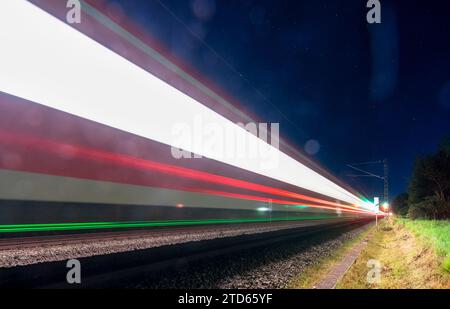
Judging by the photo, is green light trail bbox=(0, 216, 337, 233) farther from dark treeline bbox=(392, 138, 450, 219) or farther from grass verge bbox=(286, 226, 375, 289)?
dark treeline bbox=(392, 138, 450, 219)

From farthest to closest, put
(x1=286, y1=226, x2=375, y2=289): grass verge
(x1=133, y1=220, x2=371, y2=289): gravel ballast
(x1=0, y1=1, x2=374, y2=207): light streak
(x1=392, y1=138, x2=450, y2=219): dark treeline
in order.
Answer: (x1=392, y1=138, x2=450, y2=219): dark treeline, (x1=0, y1=1, x2=374, y2=207): light streak, (x1=286, y1=226, x2=375, y2=289): grass verge, (x1=133, y1=220, x2=371, y2=289): gravel ballast

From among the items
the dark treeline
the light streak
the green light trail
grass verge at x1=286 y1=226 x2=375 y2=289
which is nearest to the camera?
grass verge at x1=286 y1=226 x2=375 y2=289

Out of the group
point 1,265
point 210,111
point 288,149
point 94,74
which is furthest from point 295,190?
point 1,265

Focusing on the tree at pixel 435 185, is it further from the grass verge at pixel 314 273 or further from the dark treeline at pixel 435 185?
the grass verge at pixel 314 273

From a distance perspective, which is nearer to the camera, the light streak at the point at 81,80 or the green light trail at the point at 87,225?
the light streak at the point at 81,80

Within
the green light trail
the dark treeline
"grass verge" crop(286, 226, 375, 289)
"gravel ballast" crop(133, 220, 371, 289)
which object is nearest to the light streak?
the green light trail

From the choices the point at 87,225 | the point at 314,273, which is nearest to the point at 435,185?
the point at 314,273

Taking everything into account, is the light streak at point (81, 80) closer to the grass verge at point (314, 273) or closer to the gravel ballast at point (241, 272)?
the gravel ballast at point (241, 272)

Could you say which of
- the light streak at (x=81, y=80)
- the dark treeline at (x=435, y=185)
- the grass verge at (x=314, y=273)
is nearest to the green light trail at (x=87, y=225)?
the light streak at (x=81, y=80)

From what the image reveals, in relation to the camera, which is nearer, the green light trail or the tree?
the green light trail

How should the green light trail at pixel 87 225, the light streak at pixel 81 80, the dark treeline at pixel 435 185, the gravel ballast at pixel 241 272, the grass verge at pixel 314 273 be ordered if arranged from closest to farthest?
the gravel ballast at pixel 241 272, the grass verge at pixel 314 273, the light streak at pixel 81 80, the green light trail at pixel 87 225, the dark treeline at pixel 435 185

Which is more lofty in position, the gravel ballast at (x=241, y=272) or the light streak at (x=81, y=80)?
the light streak at (x=81, y=80)

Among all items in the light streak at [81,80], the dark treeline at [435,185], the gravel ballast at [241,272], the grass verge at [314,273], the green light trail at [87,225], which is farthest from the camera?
the dark treeline at [435,185]
